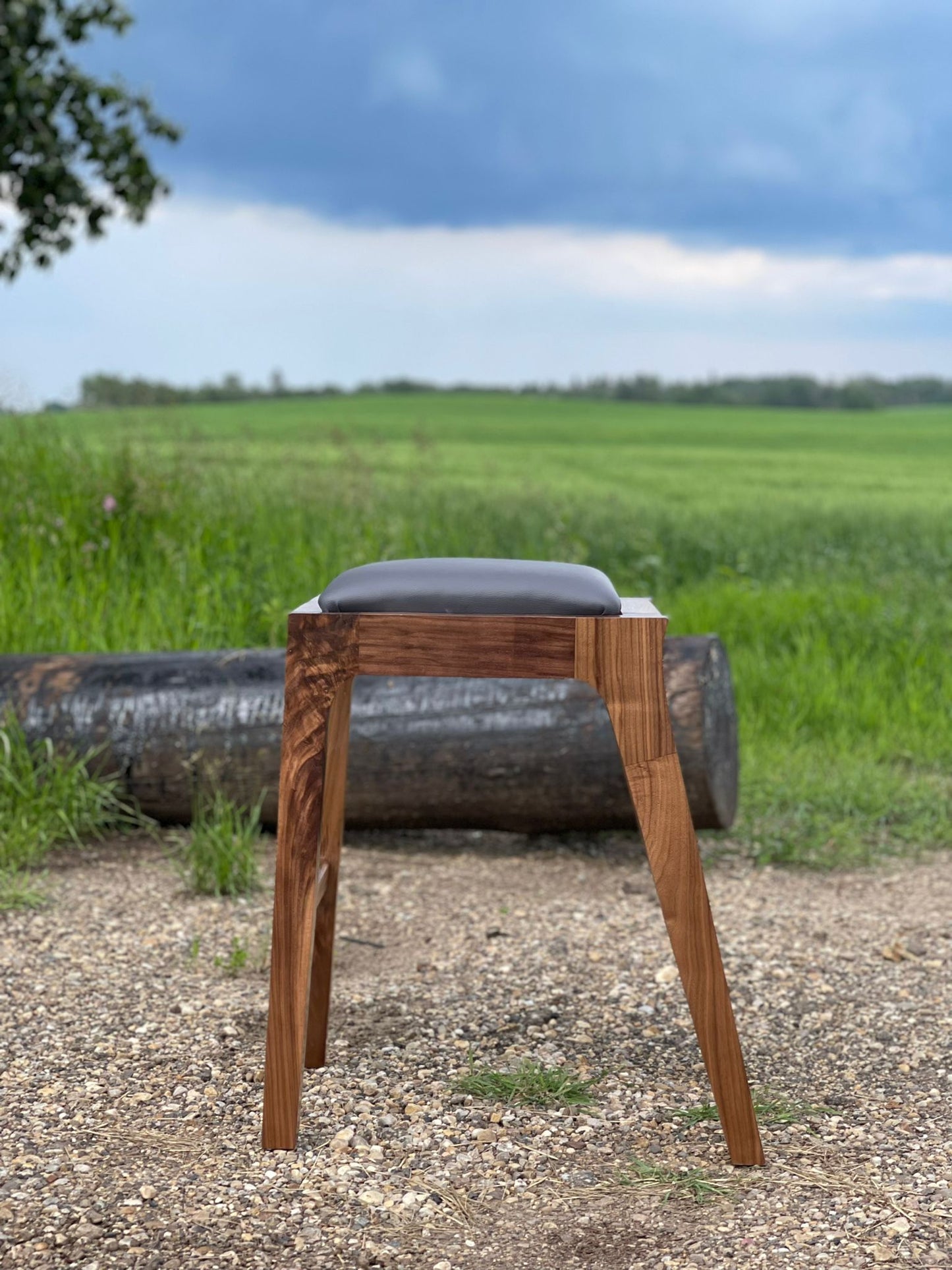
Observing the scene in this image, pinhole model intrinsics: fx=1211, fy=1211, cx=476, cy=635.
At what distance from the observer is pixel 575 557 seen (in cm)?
756

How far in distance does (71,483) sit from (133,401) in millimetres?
1573

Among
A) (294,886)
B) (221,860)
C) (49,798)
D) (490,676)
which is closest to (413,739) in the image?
(221,860)

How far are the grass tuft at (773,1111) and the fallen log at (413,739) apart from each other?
5.16 ft

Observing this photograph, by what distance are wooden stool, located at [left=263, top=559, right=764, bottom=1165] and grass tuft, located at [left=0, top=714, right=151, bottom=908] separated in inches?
78.1

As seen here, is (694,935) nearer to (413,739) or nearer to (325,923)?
(325,923)

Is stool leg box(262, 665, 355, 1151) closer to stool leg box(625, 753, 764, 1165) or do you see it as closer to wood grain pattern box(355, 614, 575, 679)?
wood grain pattern box(355, 614, 575, 679)

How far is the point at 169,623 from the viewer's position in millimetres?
5375

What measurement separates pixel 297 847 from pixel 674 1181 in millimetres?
871

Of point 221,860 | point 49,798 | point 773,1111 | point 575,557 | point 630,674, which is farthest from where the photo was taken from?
point 575,557

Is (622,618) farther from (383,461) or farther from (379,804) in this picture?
(383,461)

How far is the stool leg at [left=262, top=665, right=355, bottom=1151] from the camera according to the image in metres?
2.11

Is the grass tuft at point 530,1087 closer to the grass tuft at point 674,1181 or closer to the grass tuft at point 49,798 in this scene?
the grass tuft at point 674,1181

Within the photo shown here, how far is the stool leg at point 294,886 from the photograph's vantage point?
211 centimetres

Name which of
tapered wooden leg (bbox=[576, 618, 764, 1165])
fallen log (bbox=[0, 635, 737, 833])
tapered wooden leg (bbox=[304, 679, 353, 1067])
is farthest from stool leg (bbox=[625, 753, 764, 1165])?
fallen log (bbox=[0, 635, 737, 833])
